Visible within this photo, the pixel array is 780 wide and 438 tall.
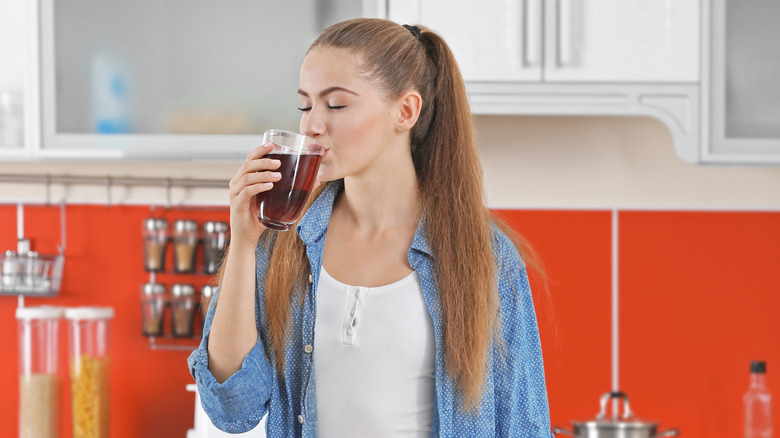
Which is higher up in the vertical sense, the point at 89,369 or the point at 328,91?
the point at 328,91

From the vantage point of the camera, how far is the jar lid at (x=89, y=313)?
2111 mm

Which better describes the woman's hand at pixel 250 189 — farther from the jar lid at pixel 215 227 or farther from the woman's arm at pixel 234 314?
the jar lid at pixel 215 227

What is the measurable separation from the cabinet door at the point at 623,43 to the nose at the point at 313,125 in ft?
2.82

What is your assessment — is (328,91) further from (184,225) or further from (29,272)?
(29,272)

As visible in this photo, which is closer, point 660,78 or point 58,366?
point 660,78

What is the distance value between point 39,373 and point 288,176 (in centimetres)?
133

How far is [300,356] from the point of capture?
3.88 feet

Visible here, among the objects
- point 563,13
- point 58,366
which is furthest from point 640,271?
point 58,366

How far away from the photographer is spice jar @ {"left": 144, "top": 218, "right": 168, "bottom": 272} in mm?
2197

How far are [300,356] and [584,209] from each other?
121cm

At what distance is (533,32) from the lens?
1864mm

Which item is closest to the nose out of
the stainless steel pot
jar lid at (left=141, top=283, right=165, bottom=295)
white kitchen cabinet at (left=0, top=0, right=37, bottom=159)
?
the stainless steel pot

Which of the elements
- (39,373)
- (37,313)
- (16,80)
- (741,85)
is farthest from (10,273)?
(741,85)

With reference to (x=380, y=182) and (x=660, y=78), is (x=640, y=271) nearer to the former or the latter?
(x=660, y=78)
